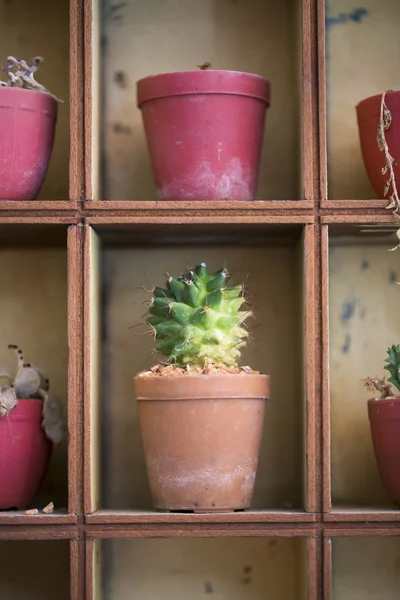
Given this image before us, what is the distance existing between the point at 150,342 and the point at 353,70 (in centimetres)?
83

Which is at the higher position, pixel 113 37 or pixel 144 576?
pixel 113 37

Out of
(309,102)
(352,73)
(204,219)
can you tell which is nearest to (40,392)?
(204,219)

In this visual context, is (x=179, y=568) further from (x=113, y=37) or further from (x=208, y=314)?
(x=113, y=37)

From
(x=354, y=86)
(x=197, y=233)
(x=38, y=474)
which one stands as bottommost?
(x=38, y=474)

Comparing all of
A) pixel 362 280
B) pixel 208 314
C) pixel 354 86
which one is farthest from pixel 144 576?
pixel 354 86

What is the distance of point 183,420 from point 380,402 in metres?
0.41

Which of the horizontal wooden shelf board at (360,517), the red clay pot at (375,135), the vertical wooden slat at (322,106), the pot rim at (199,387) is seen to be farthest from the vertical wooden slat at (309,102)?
the horizontal wooden shelf board at (360,517)

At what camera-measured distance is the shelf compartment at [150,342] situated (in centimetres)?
224

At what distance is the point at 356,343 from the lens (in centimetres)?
228

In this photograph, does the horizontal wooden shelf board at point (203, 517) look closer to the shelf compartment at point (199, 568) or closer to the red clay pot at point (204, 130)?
the shelf compartment at point (199, 568)

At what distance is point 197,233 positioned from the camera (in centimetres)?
214

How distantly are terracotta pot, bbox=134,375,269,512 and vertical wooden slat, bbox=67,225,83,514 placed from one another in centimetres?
14

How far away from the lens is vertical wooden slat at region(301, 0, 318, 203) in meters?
1.97

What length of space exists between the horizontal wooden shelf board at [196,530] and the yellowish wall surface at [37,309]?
0.45m
